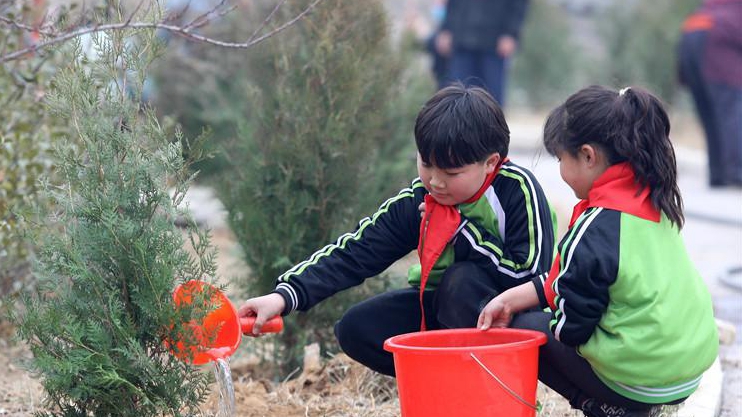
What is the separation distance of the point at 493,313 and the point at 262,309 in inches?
25.7

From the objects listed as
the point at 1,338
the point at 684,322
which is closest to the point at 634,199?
the point at 684,322

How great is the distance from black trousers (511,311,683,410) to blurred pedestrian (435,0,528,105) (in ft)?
23.1

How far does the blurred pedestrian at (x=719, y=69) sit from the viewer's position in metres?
9.50

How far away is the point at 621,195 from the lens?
9.34 feet

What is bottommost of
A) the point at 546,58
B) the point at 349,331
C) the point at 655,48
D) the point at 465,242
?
the point at 546,58

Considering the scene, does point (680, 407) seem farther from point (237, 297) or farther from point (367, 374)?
point (237, 297)

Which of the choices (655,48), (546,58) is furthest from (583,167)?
(546,58)

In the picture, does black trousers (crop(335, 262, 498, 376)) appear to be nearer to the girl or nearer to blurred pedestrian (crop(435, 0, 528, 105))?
the girl

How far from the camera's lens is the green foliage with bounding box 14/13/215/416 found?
9.25 feet

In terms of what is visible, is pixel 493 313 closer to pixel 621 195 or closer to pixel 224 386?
pixel 621 195

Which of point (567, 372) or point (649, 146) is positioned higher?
point (649, 146)

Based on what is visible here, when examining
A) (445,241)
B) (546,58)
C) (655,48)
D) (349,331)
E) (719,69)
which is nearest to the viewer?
(445,241)

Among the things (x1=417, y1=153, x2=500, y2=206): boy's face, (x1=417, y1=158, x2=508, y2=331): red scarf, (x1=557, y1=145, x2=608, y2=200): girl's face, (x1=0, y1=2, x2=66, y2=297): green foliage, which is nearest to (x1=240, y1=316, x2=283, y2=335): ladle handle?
(x1=417, y1=158, x2=508, y2=331): red scarf

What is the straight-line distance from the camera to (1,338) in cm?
493
